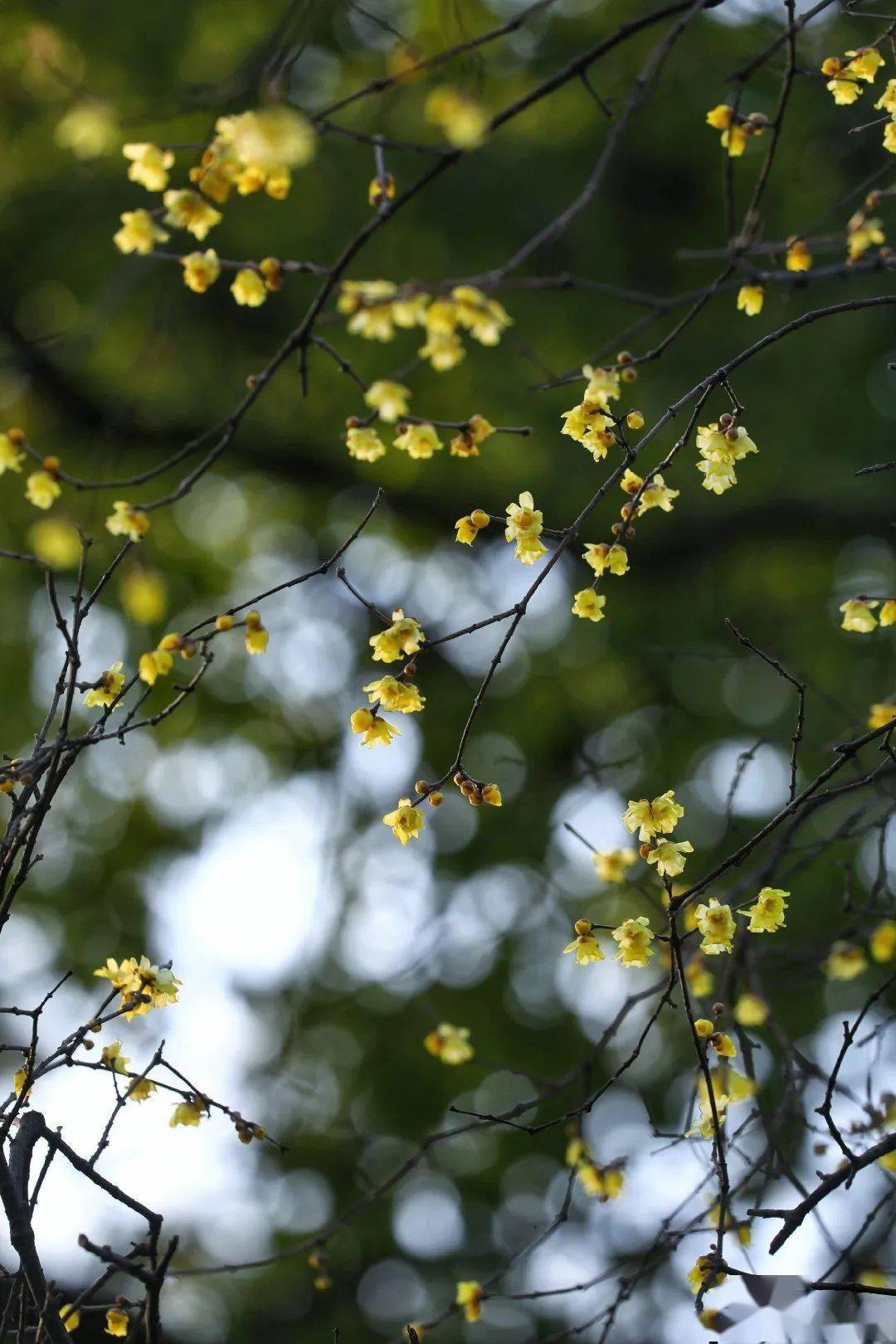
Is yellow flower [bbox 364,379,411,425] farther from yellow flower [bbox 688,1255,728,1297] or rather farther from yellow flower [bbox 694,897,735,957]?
yellow flower [bbox 688,1255,728,1297]

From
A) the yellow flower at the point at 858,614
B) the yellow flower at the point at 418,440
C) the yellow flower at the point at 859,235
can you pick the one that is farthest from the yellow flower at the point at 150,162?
the yellow flower at the point at 858,614

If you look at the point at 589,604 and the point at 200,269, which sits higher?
the point at 200,269

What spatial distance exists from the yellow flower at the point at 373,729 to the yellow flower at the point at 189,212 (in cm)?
62

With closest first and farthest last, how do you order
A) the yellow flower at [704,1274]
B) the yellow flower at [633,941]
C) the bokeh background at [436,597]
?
the yellow flower at [704,1274] → the yellow flower at [633,941] → the bokeh background at [436,597]

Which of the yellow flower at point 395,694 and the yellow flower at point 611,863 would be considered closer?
the yellow flower at point 395,694

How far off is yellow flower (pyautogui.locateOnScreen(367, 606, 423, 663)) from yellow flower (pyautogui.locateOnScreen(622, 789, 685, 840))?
0.40 m

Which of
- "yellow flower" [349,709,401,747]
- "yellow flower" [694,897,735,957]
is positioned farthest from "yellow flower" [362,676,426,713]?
"yellow flower" [694,897,735,957]

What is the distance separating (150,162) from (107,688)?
2.25 feet

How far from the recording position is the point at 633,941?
60.6 inches

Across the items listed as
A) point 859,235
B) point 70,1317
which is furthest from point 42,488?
point 859,235

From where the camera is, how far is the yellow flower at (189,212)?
137 cm

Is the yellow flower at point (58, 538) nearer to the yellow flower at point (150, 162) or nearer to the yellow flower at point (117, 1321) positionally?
the yellow flower at point (150, 162)

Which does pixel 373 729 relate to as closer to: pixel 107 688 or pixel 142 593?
pixel 107 688

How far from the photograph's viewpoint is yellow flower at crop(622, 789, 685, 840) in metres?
1.54
